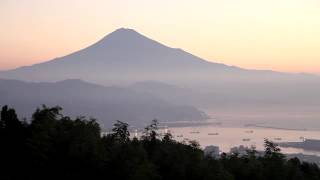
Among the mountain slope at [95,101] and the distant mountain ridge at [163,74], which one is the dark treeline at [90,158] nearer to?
the mountain slope at [95,101]

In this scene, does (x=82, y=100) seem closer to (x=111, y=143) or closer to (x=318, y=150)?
(x=318, y=150)

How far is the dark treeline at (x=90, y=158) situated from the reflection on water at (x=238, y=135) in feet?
60.3

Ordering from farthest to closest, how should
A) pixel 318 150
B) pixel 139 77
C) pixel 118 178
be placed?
pixel 139 77 → pixel 318 150 → pixel 118 178

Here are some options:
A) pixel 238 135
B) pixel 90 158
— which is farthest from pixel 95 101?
pixel 90 158

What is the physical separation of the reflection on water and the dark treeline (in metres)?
18.4

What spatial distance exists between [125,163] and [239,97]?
7603 cm

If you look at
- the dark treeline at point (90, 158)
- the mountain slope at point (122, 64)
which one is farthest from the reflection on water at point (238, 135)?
the mountain slope at point (122, 64)

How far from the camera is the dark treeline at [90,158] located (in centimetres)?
1118

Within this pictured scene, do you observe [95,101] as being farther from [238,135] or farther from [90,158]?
[90,158]

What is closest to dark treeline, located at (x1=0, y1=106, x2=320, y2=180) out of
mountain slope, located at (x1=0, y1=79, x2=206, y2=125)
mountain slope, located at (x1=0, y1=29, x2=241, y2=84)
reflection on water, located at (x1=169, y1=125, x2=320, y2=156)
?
reflection on water, located at (x1=169, y1=125, x2=320, y2=156)

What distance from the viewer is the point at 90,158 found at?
11.3 meters

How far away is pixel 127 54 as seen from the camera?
344 feet

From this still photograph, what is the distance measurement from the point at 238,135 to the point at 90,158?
1230 inches

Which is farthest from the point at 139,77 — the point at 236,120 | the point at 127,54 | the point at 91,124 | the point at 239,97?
the point at 91,124
